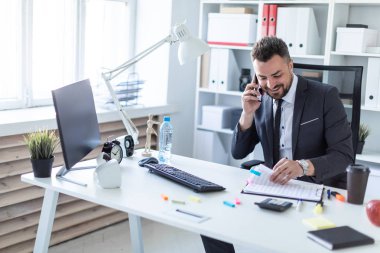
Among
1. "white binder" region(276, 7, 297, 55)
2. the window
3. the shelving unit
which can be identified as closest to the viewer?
the window

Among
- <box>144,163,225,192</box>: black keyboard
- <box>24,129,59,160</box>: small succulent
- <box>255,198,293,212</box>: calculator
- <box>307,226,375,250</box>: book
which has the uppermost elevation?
<box>24,129,59,160</box>: small succulent

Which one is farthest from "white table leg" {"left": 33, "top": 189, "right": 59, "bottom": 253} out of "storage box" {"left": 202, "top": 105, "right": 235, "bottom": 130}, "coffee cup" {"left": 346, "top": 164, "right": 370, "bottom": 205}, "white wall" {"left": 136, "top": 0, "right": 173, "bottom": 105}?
"storage box" {"left": 202, "top": 105, "right": 235, "bottom": 130}

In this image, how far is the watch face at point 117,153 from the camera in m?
2.41

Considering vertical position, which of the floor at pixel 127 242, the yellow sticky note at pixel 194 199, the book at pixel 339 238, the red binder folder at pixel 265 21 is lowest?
the floor at pixel 127 242

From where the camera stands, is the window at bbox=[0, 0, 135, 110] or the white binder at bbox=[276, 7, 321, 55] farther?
the white binder at bbox=[276, 7, 321, 55]

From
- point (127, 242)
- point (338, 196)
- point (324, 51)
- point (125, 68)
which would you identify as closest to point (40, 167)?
point (125, 68)

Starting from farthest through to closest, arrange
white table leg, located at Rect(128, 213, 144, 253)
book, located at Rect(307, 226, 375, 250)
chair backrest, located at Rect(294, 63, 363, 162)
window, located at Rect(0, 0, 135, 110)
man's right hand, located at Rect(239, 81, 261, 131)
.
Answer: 1. window, located at Rect(0, 0, 135, 110)
2. chair backrest, located at Rect(294, 63, 363, 162)
3. white table leg, located at Rect(128, 213, 144, 253)
4. man's right hand, located at Rect(239, 81, 261, 131)
5. book, located at Rect(307, 226, 375, 250)

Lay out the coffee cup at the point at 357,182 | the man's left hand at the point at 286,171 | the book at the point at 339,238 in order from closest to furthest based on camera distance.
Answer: the book at the point at 339,238 < the coffee cup at the point at 357,182 < the man's left hand at the point at 286,171

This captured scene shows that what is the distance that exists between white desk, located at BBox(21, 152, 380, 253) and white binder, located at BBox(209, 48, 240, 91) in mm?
1684

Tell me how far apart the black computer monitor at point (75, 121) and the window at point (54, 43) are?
101 centimetres

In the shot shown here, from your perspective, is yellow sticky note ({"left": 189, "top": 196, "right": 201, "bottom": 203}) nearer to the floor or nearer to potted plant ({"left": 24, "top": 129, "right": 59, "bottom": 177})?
potted plant ({"left": 24, "top": 129, "right": 59, "bottom": 177})

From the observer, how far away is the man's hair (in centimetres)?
234

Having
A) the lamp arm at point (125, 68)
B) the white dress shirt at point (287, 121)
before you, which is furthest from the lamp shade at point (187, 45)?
the white dress shirt at point (287, 121)

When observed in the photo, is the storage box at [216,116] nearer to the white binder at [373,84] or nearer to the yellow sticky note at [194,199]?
the white binder at [373,84]
